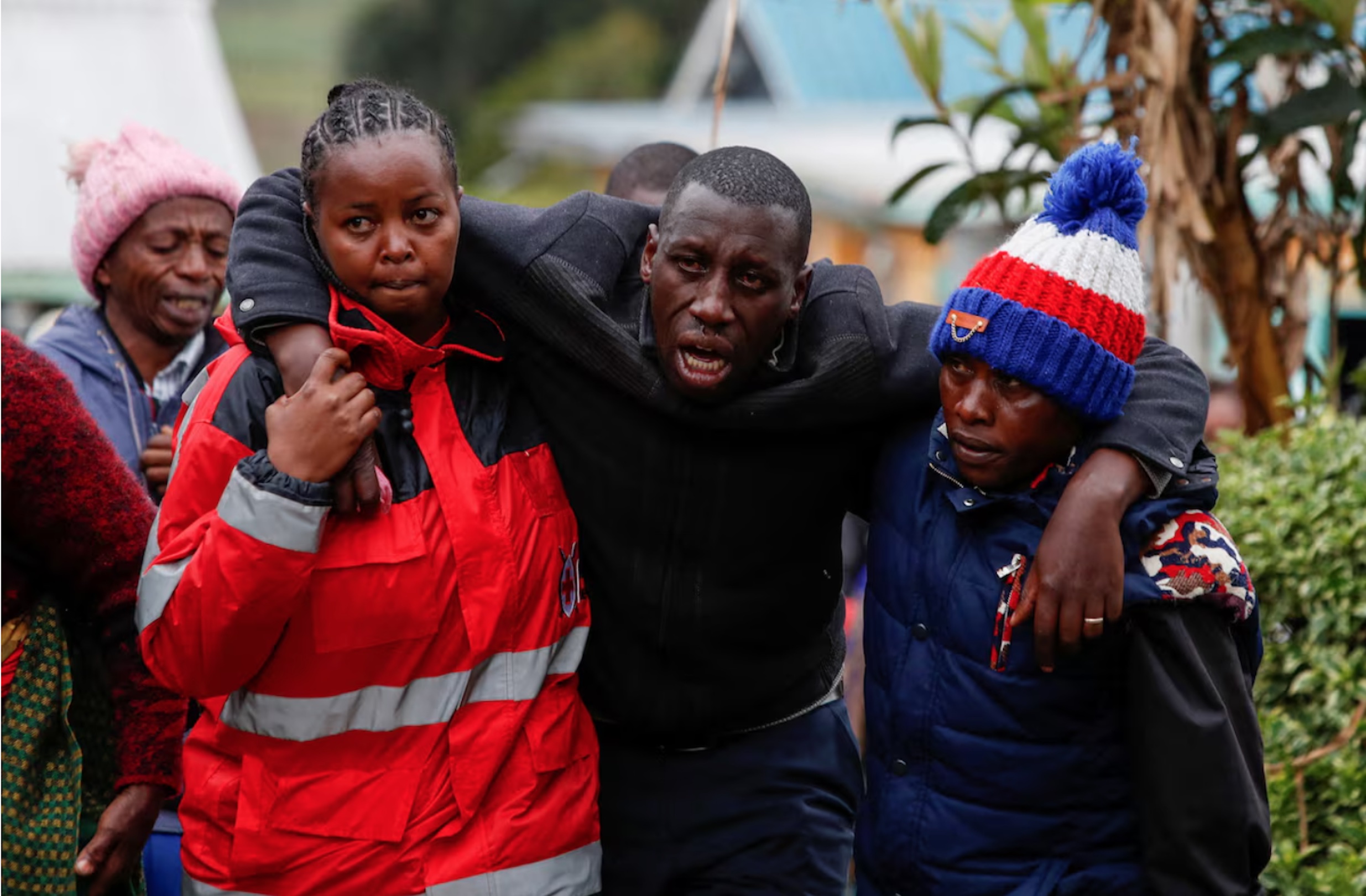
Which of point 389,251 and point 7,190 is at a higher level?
point 7,190

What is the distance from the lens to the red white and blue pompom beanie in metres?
2.65

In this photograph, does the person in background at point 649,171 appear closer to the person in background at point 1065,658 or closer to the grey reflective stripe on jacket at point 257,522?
the person in background at point 1065,658

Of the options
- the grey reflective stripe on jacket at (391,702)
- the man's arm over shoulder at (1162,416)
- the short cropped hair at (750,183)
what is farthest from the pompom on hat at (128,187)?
the man's arm over shoulder at (1162,416)

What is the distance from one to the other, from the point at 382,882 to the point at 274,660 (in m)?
0.43

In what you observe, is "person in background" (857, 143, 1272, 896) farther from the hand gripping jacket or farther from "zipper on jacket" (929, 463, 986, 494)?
the hand gripping jacket

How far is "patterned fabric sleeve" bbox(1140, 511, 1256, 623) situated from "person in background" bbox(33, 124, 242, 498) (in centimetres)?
254

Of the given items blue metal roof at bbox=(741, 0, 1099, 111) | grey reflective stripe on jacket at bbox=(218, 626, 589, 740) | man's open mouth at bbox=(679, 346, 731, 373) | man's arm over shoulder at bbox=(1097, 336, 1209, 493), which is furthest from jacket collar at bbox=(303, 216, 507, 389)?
blue metal roof at bbox=(741, 0, 1099, 111)

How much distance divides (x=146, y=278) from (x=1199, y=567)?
2.80m

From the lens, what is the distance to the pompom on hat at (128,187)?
4.05 metres

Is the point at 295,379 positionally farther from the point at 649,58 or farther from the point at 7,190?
the point at 649,58

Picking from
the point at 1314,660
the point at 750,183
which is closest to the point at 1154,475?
the point at 750,183

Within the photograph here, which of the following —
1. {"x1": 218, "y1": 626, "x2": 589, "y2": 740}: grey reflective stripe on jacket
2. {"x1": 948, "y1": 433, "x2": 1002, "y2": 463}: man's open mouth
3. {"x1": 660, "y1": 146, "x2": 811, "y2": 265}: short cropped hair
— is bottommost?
{"x1": 218, "y1": 626, "x2": 589, "y2": 740}: grey reflective stripe on jacket

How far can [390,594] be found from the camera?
2.65 m

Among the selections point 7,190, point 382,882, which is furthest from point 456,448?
point 7,190
